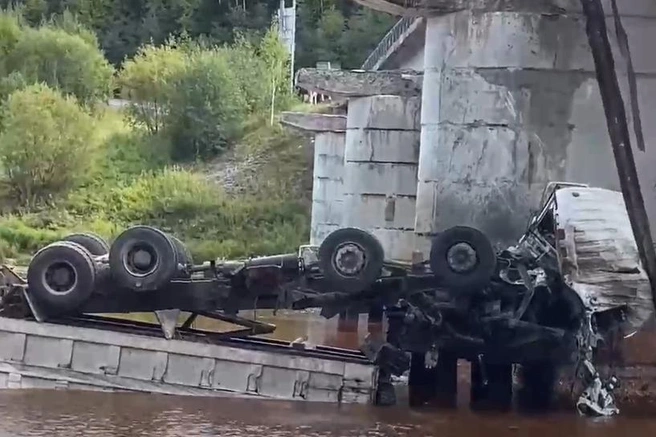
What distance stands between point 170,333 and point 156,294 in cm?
50

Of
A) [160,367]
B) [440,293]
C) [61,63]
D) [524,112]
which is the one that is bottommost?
[160,367]

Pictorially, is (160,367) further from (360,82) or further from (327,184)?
(327,184)

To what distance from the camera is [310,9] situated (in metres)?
73.2

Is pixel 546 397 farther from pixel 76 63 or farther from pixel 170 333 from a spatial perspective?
pixel 76 63

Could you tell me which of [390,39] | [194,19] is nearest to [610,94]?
[390,39]

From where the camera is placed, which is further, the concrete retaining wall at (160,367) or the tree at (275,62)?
the tree at (275,62)

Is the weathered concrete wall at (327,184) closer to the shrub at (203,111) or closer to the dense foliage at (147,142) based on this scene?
the dense foliage at (147,142)

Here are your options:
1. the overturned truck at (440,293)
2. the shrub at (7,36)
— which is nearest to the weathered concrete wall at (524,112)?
the overturned truck at (440,293)

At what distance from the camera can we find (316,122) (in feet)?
119

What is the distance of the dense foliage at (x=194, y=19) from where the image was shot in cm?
6944

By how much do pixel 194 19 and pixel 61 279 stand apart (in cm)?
5861

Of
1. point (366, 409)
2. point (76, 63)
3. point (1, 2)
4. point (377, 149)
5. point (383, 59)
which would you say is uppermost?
point (1, 2)

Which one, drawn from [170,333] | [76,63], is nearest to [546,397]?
[170,333]

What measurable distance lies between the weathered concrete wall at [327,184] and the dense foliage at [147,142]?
5.01 metres
